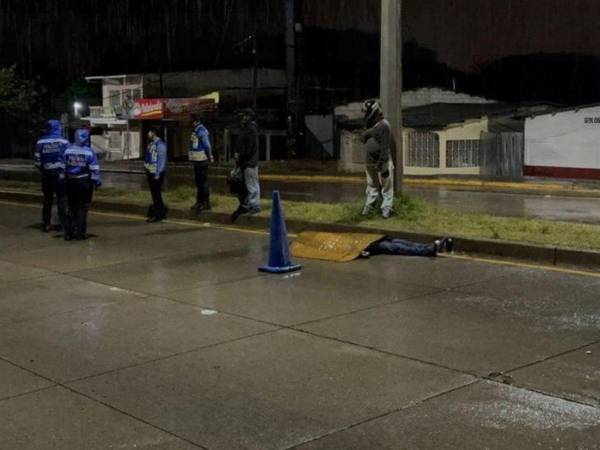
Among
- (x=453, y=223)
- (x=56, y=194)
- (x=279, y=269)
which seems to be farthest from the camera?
(x=56, y=194)

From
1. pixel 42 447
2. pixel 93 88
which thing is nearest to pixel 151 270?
pixel 42 447

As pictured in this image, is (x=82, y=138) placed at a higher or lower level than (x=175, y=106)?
lower

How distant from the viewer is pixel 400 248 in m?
10.1

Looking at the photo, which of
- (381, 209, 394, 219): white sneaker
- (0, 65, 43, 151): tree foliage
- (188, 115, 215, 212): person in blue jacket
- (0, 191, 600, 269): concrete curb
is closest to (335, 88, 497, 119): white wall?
(0, 65, 43, 151): tree foliage

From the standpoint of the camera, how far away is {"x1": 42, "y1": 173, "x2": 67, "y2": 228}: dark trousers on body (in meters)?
12.7

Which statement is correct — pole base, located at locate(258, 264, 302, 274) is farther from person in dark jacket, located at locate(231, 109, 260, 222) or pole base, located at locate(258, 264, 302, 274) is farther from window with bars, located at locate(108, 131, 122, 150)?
window with bars, located at locate(108, 131, 122, 150)

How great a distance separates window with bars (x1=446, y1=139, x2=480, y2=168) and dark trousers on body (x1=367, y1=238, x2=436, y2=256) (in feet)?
78.7

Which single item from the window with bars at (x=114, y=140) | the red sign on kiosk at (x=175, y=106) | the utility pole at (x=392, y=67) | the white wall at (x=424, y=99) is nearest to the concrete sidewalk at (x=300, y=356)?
the utility pole at (x=392, y=67)

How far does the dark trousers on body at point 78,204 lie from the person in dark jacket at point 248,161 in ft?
8.05

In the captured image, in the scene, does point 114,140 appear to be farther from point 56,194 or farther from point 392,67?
point 392,67

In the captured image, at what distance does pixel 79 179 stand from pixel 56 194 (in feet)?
4.03

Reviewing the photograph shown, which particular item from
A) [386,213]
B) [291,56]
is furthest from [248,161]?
[291,56]

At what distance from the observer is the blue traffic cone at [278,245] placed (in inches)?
359

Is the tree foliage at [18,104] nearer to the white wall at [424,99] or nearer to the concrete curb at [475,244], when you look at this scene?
the white wall at [424,99]
